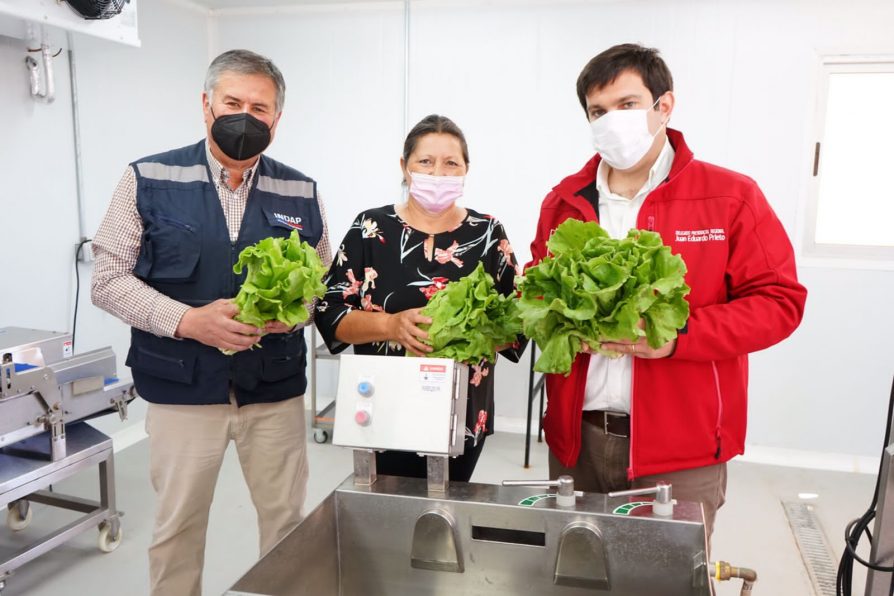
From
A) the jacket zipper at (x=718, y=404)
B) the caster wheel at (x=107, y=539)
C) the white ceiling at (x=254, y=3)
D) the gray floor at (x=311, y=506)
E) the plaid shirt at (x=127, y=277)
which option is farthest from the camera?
the white ceiling at (x=254, y=3)

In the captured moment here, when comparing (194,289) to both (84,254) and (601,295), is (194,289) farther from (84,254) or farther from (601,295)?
(84,254)

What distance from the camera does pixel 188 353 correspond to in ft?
6.29

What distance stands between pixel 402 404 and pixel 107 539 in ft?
7.50

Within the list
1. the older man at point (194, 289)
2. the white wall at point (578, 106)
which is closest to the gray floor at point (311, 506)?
the white wall at point (578, 106)

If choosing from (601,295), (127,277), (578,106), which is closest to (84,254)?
(127,277)

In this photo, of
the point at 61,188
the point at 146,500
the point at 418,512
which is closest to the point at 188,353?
the point at 418,512

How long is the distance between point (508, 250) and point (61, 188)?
284 centimetres

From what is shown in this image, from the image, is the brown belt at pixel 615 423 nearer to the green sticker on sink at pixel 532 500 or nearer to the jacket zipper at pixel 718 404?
the jacket zipper at pixel 718 404

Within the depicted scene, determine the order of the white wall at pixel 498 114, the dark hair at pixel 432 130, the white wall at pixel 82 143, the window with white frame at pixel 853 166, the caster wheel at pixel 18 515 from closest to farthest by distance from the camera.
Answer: the dark hair at pixel 432 130 → the caster wheel at pixel 18 515 → the white wall at pixel 82 143 → the white wall at pixel 498 114 → the window with white frame at pixel 853 166

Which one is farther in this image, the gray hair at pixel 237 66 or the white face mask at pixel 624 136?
the gray hair at pixel 237 66

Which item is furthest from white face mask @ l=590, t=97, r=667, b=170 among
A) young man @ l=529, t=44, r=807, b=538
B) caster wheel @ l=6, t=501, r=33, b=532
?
caster wheel @ l=6, t=501, r=33, b=532

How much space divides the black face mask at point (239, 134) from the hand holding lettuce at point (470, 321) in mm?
773

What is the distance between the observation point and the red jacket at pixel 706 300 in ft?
5.18

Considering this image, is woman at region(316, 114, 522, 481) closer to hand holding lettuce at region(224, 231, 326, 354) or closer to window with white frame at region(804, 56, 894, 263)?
hand holding lettuce at region(224, 231, 326, 354)
